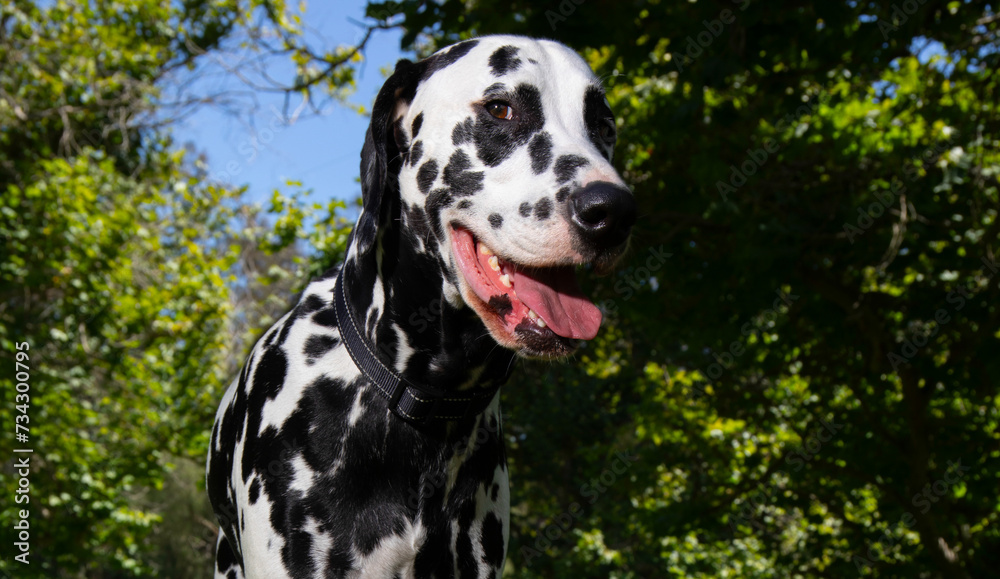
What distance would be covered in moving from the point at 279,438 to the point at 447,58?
1109 mm

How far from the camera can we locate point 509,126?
209 cm

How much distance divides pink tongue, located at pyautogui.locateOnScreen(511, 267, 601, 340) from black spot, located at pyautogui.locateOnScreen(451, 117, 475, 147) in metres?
0.37

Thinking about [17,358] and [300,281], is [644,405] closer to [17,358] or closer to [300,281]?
[300,281]

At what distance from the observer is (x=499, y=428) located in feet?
8.00

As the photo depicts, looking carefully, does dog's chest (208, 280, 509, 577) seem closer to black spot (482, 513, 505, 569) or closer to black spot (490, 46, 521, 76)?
black spot (482, 513, 505, 569)

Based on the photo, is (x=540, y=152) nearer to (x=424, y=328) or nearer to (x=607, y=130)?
(x=607, y=130)

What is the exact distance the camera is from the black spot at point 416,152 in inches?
86.6

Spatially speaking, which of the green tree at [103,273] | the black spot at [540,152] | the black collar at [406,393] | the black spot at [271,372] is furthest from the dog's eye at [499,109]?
the green tree at [103,273]

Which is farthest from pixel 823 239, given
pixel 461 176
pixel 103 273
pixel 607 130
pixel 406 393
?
pixel 103 273

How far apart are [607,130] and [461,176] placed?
48 centimetres

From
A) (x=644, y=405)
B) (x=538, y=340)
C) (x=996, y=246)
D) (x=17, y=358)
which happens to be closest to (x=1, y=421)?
(x=17, y=358)

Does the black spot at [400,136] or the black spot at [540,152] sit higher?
the black spot at [400,136]

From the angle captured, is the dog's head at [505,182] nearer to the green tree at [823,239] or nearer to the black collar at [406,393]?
the black collar at [406,393]

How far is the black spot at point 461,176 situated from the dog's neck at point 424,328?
16cm
